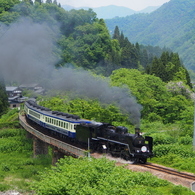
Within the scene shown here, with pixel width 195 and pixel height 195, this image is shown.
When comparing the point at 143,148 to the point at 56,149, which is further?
the point at 56,149

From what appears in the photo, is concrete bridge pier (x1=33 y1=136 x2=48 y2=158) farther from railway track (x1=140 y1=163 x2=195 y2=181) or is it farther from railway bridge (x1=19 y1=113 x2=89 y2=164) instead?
railway track (x1=140 y1=163 x2=195 y2=181)

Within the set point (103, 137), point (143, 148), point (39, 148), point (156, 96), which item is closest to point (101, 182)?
point (143, 148)

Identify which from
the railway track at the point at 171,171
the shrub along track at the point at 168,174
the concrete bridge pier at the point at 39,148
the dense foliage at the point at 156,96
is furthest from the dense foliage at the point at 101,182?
the dense foliage at the point at 156,96

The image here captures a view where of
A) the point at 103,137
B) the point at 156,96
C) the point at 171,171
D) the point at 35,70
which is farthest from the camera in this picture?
the point at 156,96

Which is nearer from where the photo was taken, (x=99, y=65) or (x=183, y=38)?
(x=99, y=65)

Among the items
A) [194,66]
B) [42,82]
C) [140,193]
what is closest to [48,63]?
[42,82]

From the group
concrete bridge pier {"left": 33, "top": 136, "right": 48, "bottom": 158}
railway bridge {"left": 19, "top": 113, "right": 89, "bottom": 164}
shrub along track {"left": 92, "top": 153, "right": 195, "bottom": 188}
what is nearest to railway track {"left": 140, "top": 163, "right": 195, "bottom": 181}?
shrub along track {"left": 92, "top": 153, "right": 195, "bottom": 188}

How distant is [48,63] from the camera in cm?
5569

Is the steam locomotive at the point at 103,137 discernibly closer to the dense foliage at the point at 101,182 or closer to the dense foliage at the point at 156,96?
the dense foliage at the point at 101,182

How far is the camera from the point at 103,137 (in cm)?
2539

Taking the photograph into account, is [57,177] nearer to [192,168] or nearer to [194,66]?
[192,168]

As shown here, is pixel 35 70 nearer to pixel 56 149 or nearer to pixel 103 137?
pixel 56 149

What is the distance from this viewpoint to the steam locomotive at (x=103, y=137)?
2280 cm

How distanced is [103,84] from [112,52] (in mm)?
44291
